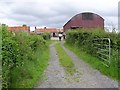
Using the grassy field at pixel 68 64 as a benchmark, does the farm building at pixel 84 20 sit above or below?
above

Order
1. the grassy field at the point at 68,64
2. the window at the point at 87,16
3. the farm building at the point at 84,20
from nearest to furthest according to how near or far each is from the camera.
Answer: the grassy field at the point at 68,64, the farm building at the point at 84,20, the window at the point at 87,16

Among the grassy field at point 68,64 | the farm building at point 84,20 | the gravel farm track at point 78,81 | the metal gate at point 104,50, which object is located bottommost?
the gravel farm track at point 78,81

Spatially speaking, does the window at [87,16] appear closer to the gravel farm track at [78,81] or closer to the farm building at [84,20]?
the farm building at [84,20]

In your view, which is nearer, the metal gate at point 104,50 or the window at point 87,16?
Answer: the metal gate at point 104,50

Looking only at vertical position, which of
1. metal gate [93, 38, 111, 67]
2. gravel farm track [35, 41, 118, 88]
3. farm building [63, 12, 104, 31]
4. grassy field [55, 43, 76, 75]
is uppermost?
farm building [63, 12, 104, 31]

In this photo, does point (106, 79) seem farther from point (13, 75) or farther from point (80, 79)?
point (13, 75)

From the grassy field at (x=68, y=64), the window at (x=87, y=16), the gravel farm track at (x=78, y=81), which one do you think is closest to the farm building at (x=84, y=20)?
the window at (x=87, y=16)

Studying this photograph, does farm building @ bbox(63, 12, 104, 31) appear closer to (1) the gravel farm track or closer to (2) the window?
(2) the window

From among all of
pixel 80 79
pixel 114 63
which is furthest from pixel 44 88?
pixel 114 63

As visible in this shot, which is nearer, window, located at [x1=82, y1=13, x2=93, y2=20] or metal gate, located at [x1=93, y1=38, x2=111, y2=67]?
metal gate, located at [x1=93, y1=38, x2=111, y2=67]

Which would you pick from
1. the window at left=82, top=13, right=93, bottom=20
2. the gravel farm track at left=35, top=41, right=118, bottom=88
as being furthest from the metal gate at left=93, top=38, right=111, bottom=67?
the window at left=82, top=13, right=93, bottom=20

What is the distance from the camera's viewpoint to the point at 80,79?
954cm

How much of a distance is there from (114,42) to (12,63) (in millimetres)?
8744

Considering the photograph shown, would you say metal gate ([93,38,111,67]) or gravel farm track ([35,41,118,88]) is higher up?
metal gate ([93,38,111,67])
